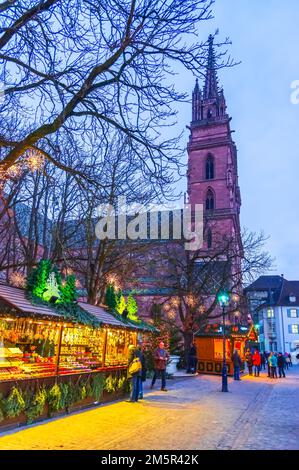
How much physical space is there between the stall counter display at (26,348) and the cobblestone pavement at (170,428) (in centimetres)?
131

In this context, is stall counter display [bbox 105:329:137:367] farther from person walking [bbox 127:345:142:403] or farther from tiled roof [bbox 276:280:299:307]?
tiled roof [bbox 276:280:299:307]

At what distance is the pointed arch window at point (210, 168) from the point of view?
6556 centimetres

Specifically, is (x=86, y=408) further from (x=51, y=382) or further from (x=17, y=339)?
(x=17, y=339)

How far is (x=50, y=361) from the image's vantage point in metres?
11.0

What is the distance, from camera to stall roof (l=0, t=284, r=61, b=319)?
892 cm

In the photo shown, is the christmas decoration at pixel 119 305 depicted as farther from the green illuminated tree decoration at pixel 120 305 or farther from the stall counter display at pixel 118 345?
the stall counter display at pixel 118 345

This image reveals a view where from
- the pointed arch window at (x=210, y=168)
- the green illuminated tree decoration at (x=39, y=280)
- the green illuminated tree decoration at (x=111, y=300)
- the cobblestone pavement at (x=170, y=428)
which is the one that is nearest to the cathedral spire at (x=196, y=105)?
the pointed arch window at (x=210, y=168)

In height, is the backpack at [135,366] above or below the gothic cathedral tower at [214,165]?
below

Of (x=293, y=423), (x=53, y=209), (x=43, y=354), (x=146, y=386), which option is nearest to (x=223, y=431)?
(x=293, y=423)

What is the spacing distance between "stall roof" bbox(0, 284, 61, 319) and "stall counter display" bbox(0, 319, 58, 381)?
0.47 m

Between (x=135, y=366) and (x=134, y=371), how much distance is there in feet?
0.54

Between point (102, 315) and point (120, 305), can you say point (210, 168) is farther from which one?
point (102, 315)

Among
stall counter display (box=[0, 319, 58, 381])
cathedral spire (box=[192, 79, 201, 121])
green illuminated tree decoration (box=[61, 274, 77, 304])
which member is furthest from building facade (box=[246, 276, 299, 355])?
stall counter display (box=[0, 319, 58, 381])

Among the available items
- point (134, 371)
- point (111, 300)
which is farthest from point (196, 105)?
point (134, 371)
